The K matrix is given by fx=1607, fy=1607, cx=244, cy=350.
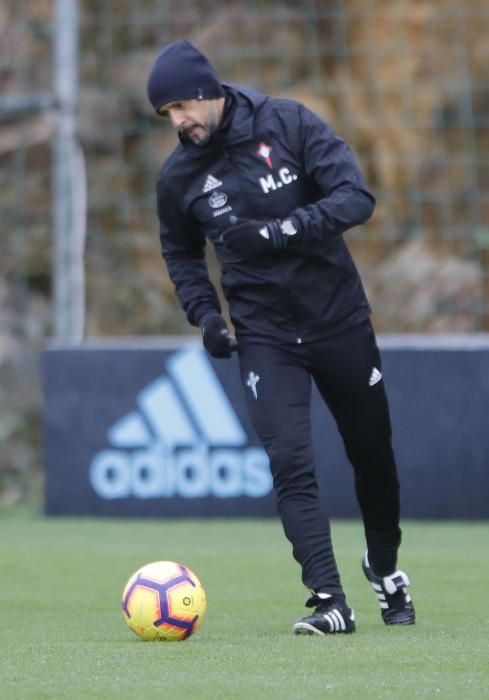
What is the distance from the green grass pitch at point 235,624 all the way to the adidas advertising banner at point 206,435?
1.31 ft

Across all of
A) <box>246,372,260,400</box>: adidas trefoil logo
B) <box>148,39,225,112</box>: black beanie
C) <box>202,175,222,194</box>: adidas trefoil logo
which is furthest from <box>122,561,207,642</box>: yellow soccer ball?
<box>148,39,225,112</box>: black beanie

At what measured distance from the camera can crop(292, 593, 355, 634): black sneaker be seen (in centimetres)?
524

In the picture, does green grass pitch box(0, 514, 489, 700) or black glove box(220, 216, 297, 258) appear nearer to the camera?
green grass pitch box(0, 514, 489, 700)

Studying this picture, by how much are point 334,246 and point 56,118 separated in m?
6.25

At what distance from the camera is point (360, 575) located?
7.53 meters

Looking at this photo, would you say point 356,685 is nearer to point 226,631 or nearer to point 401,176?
point 226,631

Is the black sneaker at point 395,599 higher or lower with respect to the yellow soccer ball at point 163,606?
lower

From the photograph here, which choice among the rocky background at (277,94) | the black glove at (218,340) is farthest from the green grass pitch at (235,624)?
the rocky background at (277,94)

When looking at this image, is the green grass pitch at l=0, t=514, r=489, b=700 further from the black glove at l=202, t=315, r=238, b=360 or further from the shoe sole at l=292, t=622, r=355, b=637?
the black glove at l=202, t=315, r=238, b=360

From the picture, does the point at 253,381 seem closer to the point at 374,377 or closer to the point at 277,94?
the point at 374,377

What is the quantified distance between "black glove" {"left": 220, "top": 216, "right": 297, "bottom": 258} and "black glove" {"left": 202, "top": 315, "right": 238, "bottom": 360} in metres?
0.40

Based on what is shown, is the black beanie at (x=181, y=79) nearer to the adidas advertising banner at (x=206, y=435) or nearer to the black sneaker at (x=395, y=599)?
the black sneaker at (x=395, y=599)

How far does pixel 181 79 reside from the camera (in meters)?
5.30

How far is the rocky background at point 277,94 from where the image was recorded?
1327 cm
